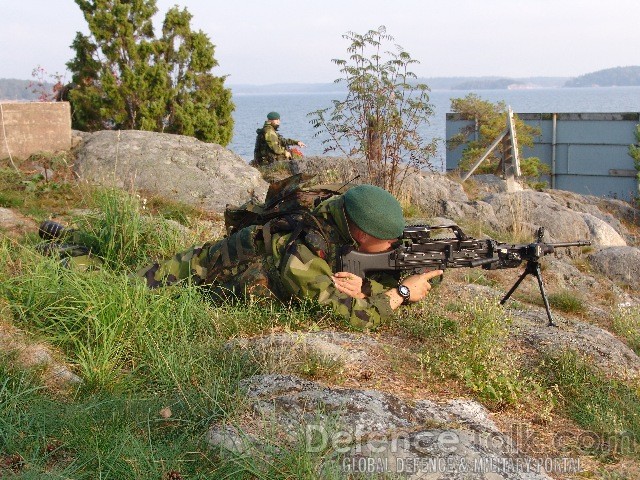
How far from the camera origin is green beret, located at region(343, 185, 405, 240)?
5020 mm

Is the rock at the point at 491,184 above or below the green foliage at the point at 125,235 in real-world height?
below

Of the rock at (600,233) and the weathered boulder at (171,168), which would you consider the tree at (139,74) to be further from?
the rock at (600,233)

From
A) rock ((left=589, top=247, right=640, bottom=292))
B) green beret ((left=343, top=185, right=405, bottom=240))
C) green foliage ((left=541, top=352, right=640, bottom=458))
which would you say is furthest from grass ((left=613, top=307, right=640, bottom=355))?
rock ((left=589, top=247, right=640, bottom=292))

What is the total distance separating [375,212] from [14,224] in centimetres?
439

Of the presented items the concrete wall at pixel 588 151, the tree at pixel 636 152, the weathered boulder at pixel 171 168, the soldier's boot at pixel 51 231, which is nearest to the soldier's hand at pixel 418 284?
the soldier's boot at pixel 51 231

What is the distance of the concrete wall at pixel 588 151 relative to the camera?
64.5ft

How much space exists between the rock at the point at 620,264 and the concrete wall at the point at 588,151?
9700 millimetres

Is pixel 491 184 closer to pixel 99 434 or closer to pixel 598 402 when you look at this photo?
pixel 598 402

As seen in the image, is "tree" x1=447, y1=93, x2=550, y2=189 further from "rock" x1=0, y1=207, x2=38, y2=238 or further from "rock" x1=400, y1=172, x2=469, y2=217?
"rock" x1=0, y1=207, x2=38, y2=238

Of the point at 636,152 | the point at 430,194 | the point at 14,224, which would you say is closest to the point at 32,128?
the point at 14,224

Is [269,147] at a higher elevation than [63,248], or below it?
higher

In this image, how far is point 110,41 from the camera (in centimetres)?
1405

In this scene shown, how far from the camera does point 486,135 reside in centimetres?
1998

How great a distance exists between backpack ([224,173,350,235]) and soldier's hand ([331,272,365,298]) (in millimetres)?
555
